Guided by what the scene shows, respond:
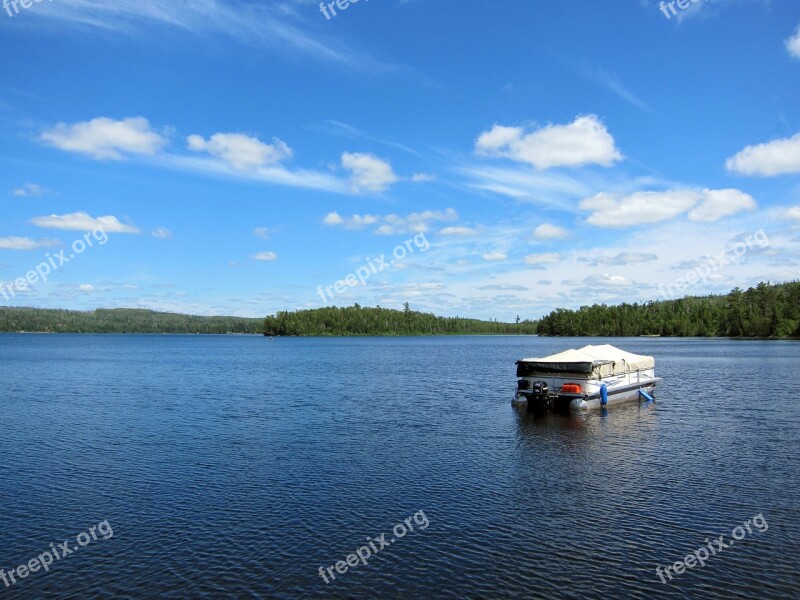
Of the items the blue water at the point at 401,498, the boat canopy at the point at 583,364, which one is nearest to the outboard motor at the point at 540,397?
the boat canopy at the point at 583,364

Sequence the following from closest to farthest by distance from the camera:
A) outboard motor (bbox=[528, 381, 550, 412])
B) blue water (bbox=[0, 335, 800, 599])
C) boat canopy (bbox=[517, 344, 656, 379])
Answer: blue water (bbox=[0, 335, 800, 599])
outboard motor (bbox=[528, 381, 550, 412])
boat canopy (bbox=[517, 344, 656, 379])

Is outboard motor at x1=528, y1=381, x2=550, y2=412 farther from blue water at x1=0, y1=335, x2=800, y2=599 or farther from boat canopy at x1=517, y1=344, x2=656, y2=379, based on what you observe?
blue water at x1=0, y1=335, x2=800, y2=599

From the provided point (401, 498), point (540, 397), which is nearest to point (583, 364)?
point (540, 397)

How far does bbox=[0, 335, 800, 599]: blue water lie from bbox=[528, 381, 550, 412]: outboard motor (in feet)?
14.5

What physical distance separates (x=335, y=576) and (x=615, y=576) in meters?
8.24

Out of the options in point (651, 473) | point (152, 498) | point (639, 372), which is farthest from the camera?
point (639, 372)

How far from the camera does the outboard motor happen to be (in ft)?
162

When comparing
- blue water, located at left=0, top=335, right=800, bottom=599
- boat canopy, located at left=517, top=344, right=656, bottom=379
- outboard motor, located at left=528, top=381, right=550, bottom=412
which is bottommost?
blue water, located at left=0, top=335, right=800, bottom=599

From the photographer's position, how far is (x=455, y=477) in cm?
2731

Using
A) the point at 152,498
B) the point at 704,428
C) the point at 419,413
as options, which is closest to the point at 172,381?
the point at 419,413

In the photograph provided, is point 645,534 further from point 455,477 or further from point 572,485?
point 455,477

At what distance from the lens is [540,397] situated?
49.5 m

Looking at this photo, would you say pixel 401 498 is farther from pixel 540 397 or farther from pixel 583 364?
pixel 583 364

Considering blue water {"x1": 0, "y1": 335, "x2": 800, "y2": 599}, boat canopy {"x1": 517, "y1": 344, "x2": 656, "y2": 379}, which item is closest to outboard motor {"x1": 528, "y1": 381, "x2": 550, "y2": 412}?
boat canopy {"x1": 517, "y1": 344, "x2": 656, "y2": 379}
